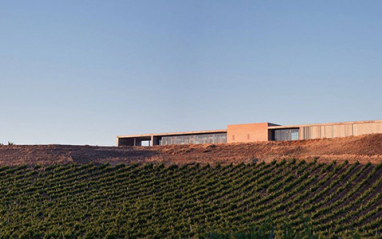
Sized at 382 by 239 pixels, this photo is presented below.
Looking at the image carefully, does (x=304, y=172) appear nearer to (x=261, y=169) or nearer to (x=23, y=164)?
(x=261, y=169)

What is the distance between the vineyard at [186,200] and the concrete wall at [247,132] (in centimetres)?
2241

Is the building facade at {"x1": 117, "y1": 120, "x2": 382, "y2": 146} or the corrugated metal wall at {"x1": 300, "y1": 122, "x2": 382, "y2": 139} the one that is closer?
the corrugated metal wall at {"x1": 300, "y1": 122, "x2": 382, "y2": 139}

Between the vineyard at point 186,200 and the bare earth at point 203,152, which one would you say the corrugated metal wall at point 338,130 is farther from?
the vineyard at point 186,200

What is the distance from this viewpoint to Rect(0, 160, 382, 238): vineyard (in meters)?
31.7

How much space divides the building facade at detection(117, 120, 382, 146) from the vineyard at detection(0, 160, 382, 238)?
62.3 feet

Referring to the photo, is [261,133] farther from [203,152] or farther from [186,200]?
[186,200]

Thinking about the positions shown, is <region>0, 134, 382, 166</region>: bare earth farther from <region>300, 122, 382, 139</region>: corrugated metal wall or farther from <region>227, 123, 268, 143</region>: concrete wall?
<region>227, 123, 268, 143</region>: concrete wall

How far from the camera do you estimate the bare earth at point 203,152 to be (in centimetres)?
4725

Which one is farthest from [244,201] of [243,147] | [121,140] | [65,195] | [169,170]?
[121,140]

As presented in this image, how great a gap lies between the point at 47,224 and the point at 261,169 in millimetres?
15950

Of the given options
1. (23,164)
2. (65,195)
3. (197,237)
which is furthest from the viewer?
(23,164)

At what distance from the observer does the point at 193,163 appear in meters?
45.6

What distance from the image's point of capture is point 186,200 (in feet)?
121

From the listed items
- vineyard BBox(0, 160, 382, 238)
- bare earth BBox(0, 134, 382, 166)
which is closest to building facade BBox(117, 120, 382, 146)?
bare earth BBox(0, 134, 382, 166)
